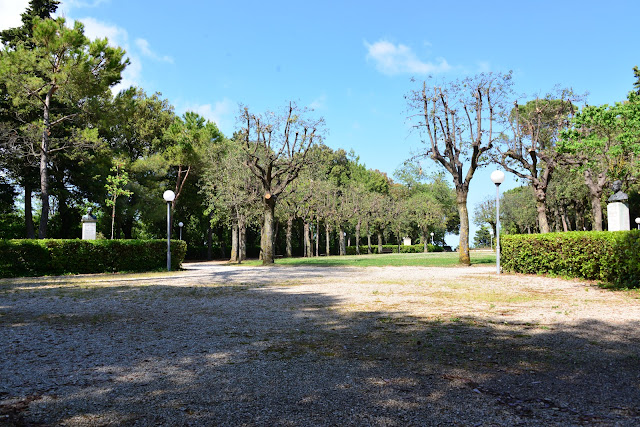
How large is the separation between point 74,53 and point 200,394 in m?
22.7

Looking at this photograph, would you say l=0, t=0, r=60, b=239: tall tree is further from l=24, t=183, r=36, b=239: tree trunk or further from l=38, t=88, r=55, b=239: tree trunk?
l=38, t=88, r=55, b=239: tree trunk

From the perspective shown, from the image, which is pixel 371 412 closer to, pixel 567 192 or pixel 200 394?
pixel 200 394

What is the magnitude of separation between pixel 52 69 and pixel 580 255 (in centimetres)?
2271

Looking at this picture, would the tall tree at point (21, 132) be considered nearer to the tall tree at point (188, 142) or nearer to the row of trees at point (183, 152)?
the row of trees at point (183, 152)

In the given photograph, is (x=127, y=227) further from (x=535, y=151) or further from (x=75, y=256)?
(x=535, y=151)

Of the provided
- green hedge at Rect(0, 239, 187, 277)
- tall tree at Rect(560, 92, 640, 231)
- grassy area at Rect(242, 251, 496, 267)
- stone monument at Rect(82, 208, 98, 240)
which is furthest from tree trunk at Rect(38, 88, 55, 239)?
tall tree at Rect(560, 92, 640, 231)

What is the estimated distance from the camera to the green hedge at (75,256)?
1465 cm

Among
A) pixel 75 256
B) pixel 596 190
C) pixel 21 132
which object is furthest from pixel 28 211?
pixel 596 190

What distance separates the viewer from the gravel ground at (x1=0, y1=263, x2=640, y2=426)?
2.73 meters

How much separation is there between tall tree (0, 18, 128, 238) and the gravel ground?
16392 mm

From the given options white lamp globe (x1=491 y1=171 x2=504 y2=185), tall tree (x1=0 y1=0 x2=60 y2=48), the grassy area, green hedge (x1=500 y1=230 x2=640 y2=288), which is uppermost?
tall tree (x1=0 y1=0 x2=60 y2=48)

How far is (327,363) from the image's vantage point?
3809mm

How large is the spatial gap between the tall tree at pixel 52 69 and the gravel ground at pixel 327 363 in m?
16.4

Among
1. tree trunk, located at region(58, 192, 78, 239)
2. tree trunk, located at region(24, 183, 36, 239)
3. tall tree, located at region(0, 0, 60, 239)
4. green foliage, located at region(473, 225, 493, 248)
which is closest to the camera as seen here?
tall tree, located at region(0, 0, 60, 239)
